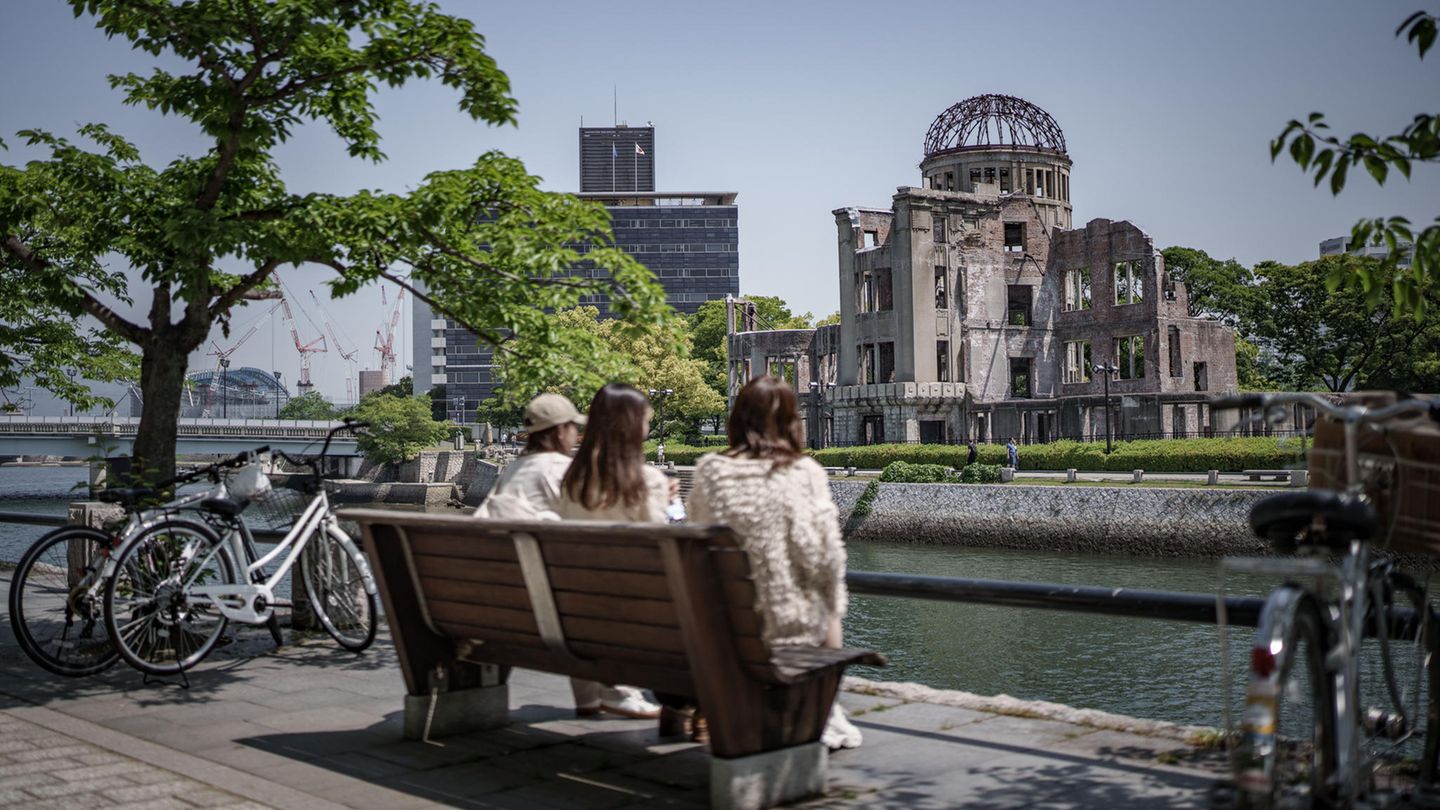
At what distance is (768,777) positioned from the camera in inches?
181

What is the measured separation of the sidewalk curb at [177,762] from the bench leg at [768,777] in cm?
138

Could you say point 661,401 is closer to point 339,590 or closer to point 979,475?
point 979,475

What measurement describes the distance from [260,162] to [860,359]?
5759 cm

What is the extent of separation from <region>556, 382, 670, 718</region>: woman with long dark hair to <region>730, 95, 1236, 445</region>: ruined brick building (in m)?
54.8

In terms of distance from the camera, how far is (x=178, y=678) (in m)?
7.32

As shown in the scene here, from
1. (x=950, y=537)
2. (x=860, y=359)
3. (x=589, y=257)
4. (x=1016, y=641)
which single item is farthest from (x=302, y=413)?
(x=589, y=257)

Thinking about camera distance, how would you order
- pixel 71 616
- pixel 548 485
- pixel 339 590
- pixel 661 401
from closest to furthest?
pixel 548 485 < pixel 71 616 < pixel 339 590 < pixel 661 401

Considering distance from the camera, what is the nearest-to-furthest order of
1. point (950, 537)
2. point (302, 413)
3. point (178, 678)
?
point (178, 678), point (950, 537), point (302, 413)

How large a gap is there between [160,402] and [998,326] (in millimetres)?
59382

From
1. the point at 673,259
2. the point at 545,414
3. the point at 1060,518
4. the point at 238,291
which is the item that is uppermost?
the point at 673,259

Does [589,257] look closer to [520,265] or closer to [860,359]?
[520,265]

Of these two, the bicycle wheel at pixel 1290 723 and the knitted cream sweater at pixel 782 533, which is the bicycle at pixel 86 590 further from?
the bicycle wheel at pixel 1290 723

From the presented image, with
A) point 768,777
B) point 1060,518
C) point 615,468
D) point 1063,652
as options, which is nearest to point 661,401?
point 1060,518

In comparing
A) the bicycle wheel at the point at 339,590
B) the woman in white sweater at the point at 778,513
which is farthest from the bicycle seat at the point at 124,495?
the woman in white sweater at the point at 778,513
